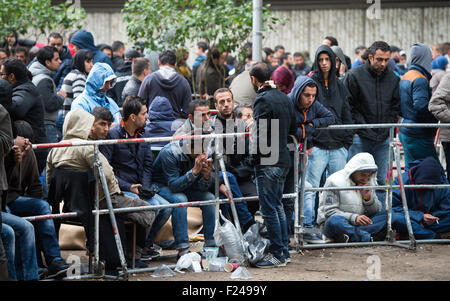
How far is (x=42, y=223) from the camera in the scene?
635cm

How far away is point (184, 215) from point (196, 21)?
458 centimetres

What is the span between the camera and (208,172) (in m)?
7.27

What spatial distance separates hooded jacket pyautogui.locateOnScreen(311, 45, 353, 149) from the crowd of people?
13mm

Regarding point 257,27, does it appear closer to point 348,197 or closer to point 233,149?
point 233,149

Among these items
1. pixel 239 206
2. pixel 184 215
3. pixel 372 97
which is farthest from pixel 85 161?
pixel 372 97

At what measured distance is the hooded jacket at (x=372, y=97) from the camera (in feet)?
27.6

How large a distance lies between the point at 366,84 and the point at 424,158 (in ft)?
4.37

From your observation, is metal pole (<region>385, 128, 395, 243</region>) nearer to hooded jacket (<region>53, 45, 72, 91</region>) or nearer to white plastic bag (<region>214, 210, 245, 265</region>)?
white plastic bag (<region>214, 210, 245, 265</region>)
